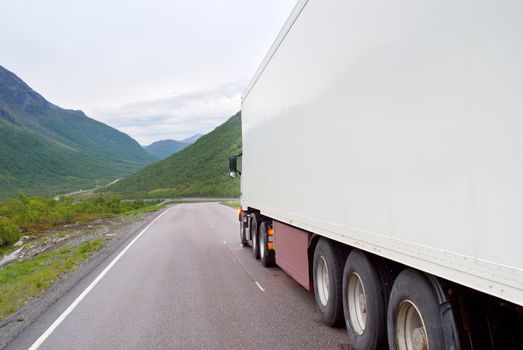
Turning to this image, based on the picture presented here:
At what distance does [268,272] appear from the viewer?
432 inches

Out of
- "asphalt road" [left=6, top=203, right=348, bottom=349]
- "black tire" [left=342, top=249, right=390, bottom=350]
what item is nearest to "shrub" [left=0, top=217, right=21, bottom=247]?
"asphalt road" [left=6, top=203, right=348, bottom=349]

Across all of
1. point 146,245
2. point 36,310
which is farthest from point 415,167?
point 146,245

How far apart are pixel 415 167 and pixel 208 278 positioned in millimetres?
7592

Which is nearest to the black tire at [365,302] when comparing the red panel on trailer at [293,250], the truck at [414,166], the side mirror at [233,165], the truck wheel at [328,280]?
the truck at [414,166]

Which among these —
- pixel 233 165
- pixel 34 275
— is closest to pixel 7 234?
pixel 34 275

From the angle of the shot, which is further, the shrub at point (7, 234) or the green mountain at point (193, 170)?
the green mountain at point (193, 170)

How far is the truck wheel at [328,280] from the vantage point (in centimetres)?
613

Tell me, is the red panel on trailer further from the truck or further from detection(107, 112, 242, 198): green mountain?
detection(107, 112, 242, 198): green mountain

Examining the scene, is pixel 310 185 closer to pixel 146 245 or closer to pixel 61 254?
pixel 146 245

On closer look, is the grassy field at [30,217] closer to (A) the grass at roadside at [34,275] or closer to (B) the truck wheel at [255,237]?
(A) the grass at roadside at [34,275]

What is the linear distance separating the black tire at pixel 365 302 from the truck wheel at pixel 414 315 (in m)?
0.40

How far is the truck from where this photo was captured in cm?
270

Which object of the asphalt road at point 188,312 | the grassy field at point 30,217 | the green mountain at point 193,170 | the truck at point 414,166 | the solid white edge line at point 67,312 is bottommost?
the solid white edge line at point 67,312

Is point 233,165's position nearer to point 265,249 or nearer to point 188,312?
point 265,249
